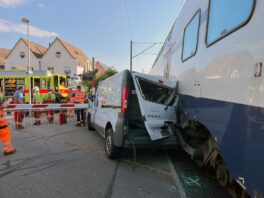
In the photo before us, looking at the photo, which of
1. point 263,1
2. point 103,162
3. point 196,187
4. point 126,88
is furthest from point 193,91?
point 103,162

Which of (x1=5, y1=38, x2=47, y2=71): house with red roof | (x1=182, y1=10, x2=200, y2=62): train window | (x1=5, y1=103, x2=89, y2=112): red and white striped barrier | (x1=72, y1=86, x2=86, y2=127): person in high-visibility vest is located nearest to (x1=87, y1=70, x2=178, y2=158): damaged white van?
(x1=182, y1=10, x2=200, y2=62): train window

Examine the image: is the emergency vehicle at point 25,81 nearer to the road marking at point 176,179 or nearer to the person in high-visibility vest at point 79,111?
the person in high-visibility vest at point 79,111

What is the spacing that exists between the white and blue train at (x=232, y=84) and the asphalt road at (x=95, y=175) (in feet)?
2.98

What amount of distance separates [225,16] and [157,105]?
2479 mm

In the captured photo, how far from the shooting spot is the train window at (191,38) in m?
3.76

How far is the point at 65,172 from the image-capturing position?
4.19m

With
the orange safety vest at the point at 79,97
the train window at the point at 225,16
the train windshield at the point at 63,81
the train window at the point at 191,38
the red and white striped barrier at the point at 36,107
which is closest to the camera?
the train window at the point at 225,16

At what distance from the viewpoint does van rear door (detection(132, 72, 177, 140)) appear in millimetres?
4531

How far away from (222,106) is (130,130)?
2.63 metres

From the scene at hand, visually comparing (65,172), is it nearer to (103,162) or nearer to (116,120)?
(103,162)

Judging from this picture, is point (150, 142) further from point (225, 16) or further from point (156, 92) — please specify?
point (225, 16)

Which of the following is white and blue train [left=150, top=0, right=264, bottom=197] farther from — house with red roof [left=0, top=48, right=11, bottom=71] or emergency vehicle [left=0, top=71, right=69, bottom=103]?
house with red roof [left=0, top=48, right=11, bottom=71]

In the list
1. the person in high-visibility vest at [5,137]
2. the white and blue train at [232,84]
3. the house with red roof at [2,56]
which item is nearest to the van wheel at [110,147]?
the white and blue train at [232,84]

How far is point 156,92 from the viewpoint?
5.14 meters
